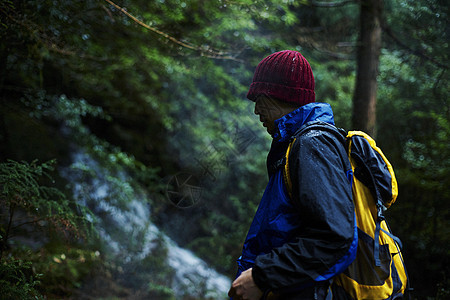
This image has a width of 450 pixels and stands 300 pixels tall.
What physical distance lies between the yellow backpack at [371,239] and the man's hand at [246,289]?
384 mm

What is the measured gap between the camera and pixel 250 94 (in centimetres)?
205

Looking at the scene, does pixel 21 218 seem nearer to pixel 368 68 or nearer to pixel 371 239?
pixel 371 239

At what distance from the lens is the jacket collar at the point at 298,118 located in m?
1.84

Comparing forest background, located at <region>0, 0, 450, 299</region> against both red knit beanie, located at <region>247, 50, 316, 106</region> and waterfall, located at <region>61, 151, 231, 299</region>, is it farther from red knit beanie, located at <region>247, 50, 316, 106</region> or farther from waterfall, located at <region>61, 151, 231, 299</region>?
red knit beanie, located at <region>247, 50, 316, 106</region>

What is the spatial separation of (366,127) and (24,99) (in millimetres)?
5356

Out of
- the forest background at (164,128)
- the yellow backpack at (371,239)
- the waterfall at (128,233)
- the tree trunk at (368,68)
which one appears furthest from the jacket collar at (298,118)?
the waterfall at (128,233)

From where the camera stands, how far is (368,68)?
5176mm

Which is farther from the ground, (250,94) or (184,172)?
(250,94)

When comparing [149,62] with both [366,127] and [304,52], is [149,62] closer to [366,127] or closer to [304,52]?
[304,52]

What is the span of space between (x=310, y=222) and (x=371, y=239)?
34 centimetres

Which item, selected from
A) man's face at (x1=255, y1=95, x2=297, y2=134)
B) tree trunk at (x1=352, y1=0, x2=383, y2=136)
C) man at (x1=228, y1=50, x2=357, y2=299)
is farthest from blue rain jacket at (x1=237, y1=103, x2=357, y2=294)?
tree trunk at (x1=352, y1=0, x2=383, y2=136)

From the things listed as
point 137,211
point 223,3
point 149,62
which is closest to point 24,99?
point 149,62

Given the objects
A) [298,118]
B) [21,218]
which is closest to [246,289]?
[298,118]

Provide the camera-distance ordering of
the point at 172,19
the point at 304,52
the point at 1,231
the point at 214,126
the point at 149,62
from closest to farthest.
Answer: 1. the point at 1,231
2. the point at 172,19
3. the point at 149,62
4. the point at 304,52
5. the point at 214,126
